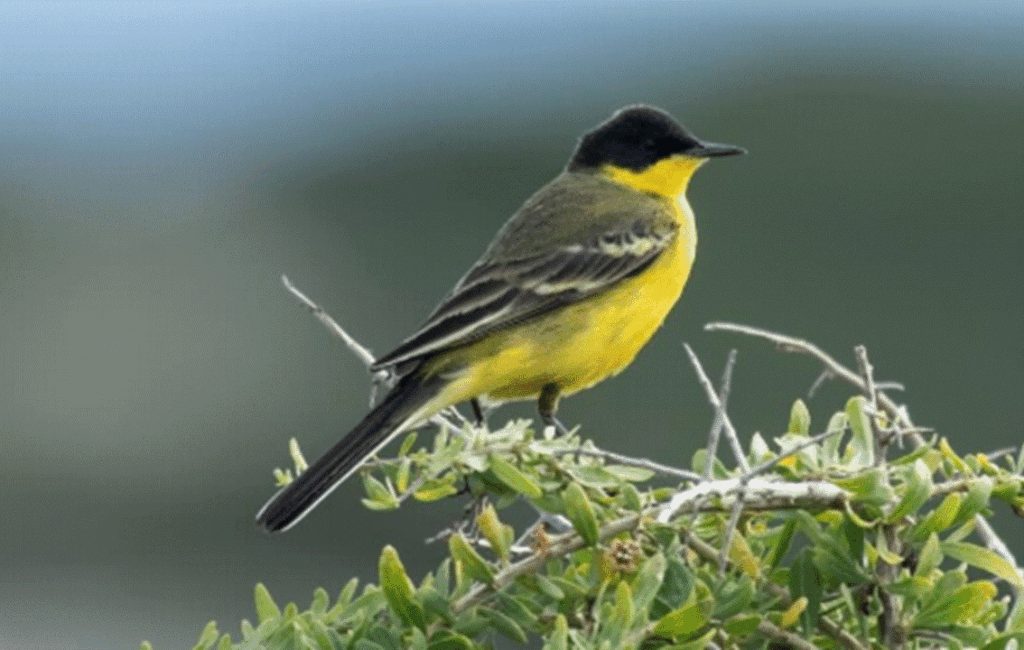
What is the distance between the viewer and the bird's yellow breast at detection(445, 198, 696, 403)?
609 cm

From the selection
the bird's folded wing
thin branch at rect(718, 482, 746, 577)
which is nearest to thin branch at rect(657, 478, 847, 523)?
thin branch at rect(718, 482, 746, 577)

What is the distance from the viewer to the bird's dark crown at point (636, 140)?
7180mm

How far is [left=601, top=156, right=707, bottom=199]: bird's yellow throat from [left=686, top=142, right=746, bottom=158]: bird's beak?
0.03 metres

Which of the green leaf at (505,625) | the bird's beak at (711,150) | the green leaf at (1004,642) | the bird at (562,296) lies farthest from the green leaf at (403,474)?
the bird's beak at (711,150)

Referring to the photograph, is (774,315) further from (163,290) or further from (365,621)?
(365,621)

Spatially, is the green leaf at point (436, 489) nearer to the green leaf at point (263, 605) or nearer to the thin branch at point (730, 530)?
the green leaf at point (263, 605)

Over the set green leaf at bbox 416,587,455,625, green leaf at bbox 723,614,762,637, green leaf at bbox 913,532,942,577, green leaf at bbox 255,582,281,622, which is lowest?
green leaf at bbox 913,532,942,577

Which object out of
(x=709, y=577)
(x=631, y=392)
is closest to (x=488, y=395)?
(x=709, y=577)

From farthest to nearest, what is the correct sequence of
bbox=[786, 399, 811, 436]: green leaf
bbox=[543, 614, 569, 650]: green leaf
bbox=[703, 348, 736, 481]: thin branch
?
bbox=[786, 399, 811, 436]: green leaf → bbox=[703, 348, 736, 481]: thin branch → bbox=[543, 614, 569, 650]: green leaf

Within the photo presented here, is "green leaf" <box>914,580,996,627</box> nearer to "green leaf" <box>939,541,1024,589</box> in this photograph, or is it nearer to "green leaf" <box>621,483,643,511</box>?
"green leaf" <box>939,541,1024,589</box>

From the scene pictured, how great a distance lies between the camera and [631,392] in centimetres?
1639

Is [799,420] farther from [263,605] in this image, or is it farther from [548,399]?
[548,399]

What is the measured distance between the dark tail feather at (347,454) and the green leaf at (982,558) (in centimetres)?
100

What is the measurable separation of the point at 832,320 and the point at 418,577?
4288 mm
